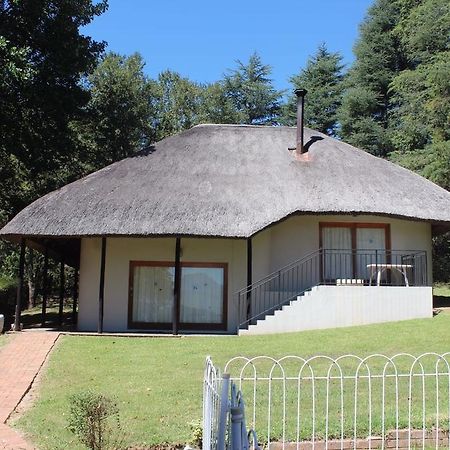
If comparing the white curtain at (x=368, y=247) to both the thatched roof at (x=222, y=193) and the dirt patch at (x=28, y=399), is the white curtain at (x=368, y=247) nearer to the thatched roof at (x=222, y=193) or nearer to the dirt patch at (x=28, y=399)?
the thatched roof at (x=222, y=193)

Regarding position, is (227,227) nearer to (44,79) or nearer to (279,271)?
(279,271)

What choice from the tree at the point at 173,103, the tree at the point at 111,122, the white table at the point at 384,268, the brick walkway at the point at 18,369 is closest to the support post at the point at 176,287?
the brick walkway at the point at 18,369

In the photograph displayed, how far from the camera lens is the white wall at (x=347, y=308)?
1568 centimetres

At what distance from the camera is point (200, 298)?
1728cm

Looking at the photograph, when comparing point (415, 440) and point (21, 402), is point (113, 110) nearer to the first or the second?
point (21, 402)

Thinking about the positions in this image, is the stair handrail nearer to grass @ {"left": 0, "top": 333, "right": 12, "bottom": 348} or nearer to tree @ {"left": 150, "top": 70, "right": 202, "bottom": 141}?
grass @ {"left": 0, "top": 333, "right": 12, "bottom": 348}

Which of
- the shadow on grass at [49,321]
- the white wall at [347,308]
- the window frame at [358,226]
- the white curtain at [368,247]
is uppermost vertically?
the window frame at [358,226]

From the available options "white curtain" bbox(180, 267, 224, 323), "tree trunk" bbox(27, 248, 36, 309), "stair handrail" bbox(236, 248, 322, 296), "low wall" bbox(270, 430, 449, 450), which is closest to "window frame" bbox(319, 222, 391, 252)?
"stair handrail" bbox(236, 248, 322, 296)

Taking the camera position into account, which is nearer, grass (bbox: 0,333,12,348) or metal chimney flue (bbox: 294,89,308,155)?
grass (bbox: 0,333,12,348)

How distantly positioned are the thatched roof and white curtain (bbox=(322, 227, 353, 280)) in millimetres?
1476

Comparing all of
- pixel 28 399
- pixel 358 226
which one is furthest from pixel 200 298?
pixel 28 399

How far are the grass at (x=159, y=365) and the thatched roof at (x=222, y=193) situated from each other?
3168 millimetres

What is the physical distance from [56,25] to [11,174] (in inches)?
231

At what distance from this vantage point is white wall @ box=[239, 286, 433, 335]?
1568 centimetres
